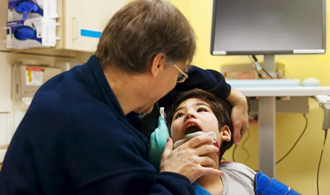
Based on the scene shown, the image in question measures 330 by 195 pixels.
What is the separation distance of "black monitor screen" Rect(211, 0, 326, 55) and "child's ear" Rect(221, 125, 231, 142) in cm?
103

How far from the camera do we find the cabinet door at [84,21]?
2.28 metres

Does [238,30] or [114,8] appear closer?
[238,30]

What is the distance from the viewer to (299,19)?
2.24m

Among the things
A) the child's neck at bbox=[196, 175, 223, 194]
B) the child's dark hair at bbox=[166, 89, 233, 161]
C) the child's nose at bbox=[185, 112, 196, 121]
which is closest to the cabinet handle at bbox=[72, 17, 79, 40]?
the child's dark hair at bbox=[166, 89, 233, 161]

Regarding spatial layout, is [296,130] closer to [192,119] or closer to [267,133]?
[267,133]

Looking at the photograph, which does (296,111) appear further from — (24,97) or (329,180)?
(24,97)

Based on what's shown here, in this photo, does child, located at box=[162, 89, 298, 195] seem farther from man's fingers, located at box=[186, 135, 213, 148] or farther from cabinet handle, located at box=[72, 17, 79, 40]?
cabinet handle, located at box=[72, 17, 79, 40]

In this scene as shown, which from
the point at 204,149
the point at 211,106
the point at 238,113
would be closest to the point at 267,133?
the point at 238,113

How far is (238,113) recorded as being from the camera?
1.42m

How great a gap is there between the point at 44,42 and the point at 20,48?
192 millimetres

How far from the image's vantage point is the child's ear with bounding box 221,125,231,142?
4.38 ft

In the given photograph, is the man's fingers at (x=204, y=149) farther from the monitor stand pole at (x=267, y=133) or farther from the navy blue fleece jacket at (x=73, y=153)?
the monitor stand pole at (x=267, y=133)

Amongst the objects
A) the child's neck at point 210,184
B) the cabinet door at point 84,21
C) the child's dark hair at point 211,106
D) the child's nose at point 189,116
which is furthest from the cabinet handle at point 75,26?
the child's neck at point 210,184

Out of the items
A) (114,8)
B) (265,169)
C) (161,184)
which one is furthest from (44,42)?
(161,184)
